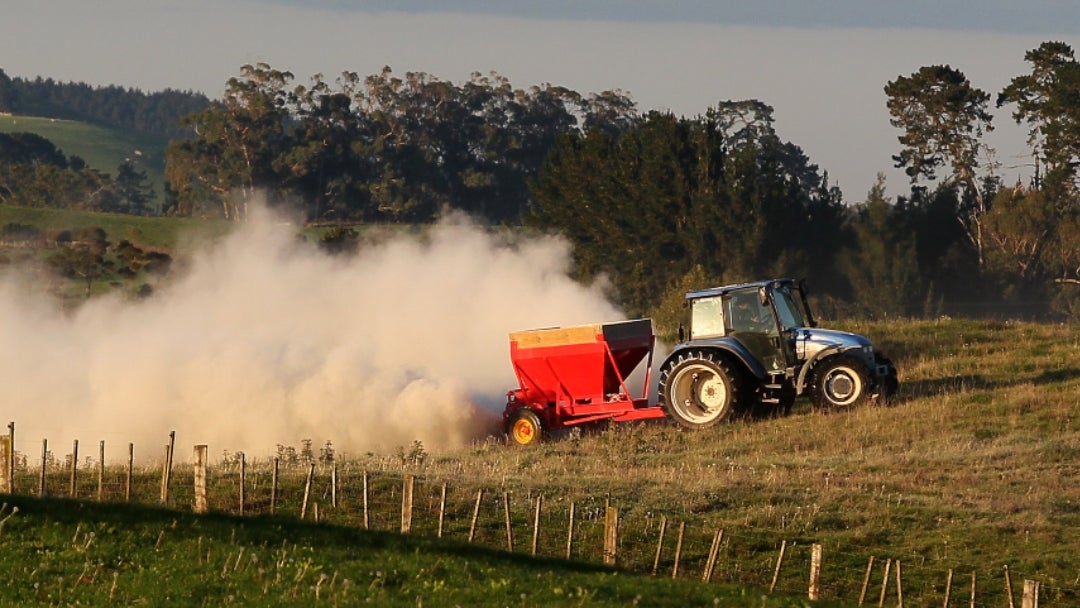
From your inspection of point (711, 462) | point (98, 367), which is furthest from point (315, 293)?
point (711, 462)

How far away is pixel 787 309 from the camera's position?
33469 mm

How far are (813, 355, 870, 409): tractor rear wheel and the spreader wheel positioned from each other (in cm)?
540

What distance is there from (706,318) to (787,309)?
1608mm

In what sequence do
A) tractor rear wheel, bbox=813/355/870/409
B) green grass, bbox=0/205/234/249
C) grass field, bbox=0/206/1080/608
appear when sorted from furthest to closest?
1. green grass, bbox=0/205/234/249
2. tractor rear wheel, bbox=813/355/870/409
3. grass field, bbox=0/206/1080/608

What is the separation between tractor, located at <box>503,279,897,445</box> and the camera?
32.8 metres

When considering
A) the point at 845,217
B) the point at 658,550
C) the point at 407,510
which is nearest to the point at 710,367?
the point at 407,510

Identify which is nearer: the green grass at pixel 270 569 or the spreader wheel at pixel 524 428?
the green grass at pixel 270 569

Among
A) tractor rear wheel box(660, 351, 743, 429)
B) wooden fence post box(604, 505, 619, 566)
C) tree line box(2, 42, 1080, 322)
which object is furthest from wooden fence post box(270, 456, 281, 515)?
tree line box(2, 42, 1080, 322)

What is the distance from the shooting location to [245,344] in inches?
1542

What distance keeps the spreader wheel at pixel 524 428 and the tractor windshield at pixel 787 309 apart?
17.0 feet

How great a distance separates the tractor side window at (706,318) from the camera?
33.7 meters

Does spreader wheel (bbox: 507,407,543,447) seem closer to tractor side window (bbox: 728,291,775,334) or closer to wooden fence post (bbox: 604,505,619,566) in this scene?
tractor side window (bbox: 728,291,775,334)

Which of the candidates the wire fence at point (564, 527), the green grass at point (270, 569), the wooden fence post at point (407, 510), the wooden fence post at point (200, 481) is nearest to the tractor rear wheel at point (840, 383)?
the wire fence at point (564, 527)

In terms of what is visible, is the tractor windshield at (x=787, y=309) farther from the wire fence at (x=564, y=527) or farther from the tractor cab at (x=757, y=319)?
the wire fence at (x=564, y=527)
